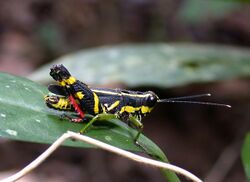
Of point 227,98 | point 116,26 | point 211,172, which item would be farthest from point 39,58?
point 211,172

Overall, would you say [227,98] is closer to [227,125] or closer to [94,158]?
[227,125]

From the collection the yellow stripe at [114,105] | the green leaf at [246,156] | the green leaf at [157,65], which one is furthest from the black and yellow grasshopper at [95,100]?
the green leaf at [157,65]

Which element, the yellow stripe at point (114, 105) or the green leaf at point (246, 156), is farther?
the yellow stripe at point (114, 105)

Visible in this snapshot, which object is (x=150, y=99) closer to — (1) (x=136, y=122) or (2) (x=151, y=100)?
(2) (x=151, y=100)

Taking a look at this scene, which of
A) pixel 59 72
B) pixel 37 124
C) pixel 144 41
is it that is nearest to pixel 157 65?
pixel 59 72

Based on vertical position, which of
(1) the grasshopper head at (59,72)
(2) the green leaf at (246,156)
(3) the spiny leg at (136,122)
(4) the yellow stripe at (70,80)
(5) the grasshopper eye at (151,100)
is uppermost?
(1) the grasshopper head at (59,72)

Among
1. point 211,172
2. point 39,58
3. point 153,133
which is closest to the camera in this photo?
point 211,172

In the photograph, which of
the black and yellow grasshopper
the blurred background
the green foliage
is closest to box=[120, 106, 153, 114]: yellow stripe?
the black and yellow grasshopper

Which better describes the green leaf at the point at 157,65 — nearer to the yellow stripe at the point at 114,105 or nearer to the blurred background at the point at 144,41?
the blurred background at the point at 144,41

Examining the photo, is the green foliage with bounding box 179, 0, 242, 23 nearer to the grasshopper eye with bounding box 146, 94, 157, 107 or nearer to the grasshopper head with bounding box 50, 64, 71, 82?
the grasshopper eye with bounding box 146, 94, 157, 107
